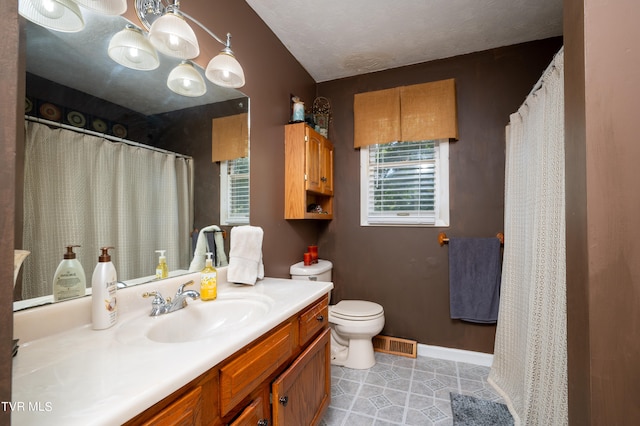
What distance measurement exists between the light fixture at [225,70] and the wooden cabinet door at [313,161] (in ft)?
2.59

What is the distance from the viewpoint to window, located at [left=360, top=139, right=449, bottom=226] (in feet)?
7.68

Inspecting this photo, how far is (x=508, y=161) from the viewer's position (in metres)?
1.98

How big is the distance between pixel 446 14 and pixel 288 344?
2.21m

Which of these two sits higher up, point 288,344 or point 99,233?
point 99,233

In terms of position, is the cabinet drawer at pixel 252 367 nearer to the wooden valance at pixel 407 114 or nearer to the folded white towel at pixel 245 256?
the folded white towel at pixel 245 256

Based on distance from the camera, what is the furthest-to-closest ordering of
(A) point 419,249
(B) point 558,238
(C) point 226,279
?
(A) point 419,249, (C) point 226,279, (B) point 558,238

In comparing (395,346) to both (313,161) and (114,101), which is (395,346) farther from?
(114,101)

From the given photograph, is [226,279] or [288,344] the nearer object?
[288,344]

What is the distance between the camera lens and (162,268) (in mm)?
1189

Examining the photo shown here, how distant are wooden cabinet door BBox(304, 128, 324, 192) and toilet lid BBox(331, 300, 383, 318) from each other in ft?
3.15

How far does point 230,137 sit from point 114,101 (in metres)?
0.60

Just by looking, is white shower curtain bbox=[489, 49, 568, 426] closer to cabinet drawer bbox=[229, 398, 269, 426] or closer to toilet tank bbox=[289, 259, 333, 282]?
cabinet drawer bbox=[229, 398, 269, 426]

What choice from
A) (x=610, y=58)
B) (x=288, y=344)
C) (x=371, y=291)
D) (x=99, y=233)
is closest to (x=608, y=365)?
(x=610, y=58)

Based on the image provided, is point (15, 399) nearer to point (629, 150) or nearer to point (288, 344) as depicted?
point (288, 344)
